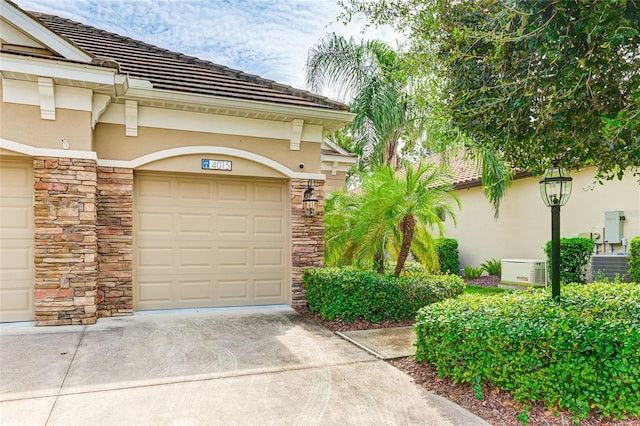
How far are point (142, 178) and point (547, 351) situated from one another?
20.9 feet

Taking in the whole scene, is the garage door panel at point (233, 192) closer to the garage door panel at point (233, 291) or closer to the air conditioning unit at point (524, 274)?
the garage door panel at point (233, 291)

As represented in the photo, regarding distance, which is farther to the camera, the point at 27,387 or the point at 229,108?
the point at 229,108

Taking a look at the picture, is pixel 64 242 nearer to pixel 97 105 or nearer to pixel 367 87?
pixel 97 105

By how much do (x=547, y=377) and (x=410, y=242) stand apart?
3679 mm

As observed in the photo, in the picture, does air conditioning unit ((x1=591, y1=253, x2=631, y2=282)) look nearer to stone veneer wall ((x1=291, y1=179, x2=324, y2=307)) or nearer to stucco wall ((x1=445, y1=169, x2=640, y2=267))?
stucco wall ((x1=445, y1=169, x2=640, y2=267))

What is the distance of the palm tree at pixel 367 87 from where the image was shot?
1142cm

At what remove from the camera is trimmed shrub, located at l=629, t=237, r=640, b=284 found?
8.14 metres

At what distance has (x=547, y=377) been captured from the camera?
3389 millimetres

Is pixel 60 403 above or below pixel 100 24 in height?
below

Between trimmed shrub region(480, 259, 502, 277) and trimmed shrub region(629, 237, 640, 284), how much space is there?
429 cm

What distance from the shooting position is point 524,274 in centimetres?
1048

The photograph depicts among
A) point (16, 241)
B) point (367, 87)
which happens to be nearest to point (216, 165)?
point (16, 241)

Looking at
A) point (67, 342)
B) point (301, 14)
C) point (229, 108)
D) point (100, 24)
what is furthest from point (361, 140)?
point (67, 342)

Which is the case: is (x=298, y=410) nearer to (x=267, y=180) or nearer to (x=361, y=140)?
(x=267, y=180)
